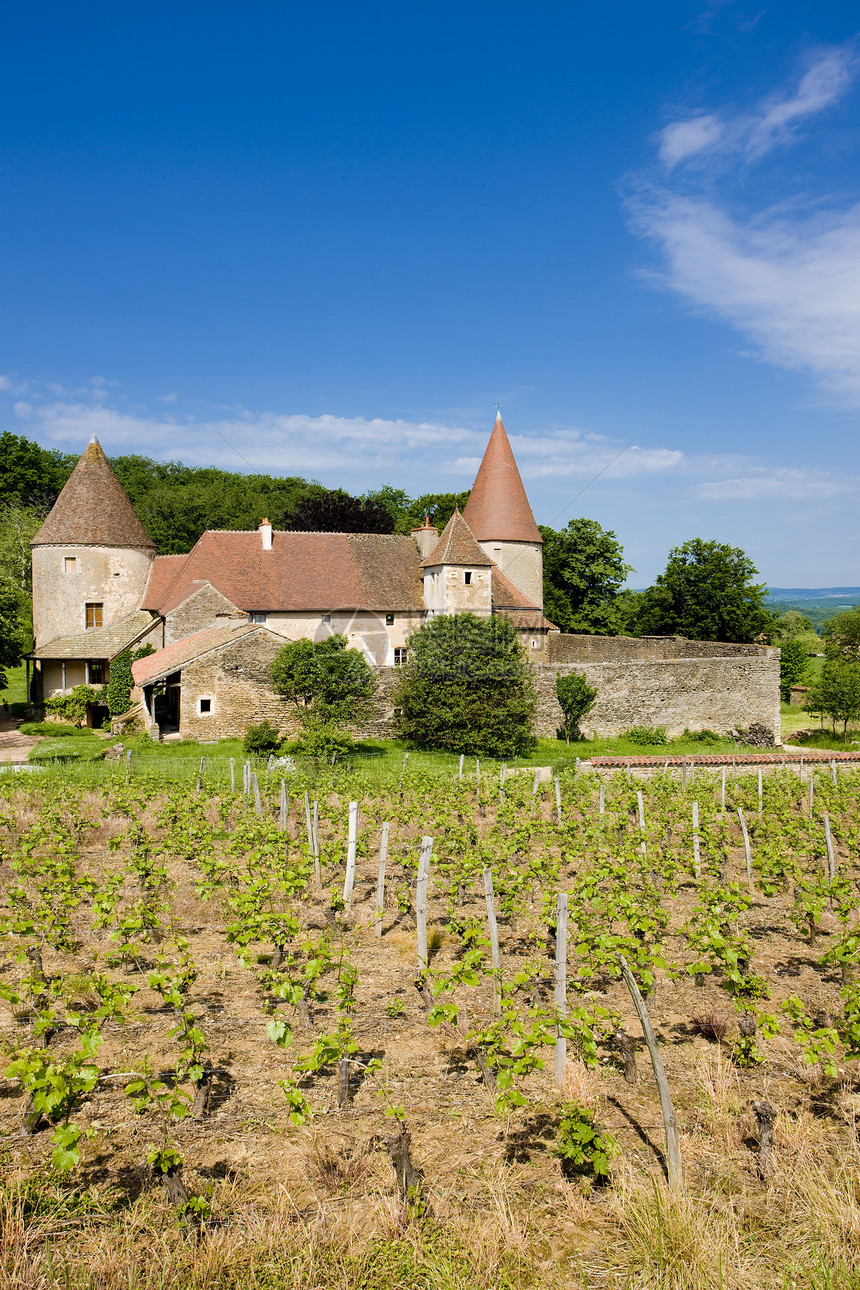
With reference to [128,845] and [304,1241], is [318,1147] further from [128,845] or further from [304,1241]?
[128,845]

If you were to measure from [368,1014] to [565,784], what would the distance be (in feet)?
32.9

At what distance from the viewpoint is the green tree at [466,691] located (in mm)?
22344

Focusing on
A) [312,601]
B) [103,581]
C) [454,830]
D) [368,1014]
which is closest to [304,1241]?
[368,1014]

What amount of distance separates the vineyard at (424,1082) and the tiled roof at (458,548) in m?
18.4

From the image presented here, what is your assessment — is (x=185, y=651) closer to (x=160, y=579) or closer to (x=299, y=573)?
(x=160, y=579)

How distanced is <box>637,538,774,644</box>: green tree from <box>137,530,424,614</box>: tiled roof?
49.0ft

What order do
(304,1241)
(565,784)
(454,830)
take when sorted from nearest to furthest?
(304,1241) < (454,830) < (565,784)

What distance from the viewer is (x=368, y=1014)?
6.39m

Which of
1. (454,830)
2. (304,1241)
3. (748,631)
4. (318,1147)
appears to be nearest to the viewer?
(304,1241)

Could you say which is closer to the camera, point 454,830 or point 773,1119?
point 773,1119

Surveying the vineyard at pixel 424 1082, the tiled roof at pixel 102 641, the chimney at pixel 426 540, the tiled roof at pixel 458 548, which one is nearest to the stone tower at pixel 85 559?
the tiled roof at pixel 102 641

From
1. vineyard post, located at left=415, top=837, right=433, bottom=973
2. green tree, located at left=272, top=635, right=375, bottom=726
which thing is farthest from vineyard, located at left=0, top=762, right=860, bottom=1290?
green tree, located at left=272, top=635, right=375, bottom=726

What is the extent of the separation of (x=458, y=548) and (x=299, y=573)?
6.14m

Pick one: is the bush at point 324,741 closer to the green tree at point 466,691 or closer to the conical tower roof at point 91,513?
the green tree at point 466,691
